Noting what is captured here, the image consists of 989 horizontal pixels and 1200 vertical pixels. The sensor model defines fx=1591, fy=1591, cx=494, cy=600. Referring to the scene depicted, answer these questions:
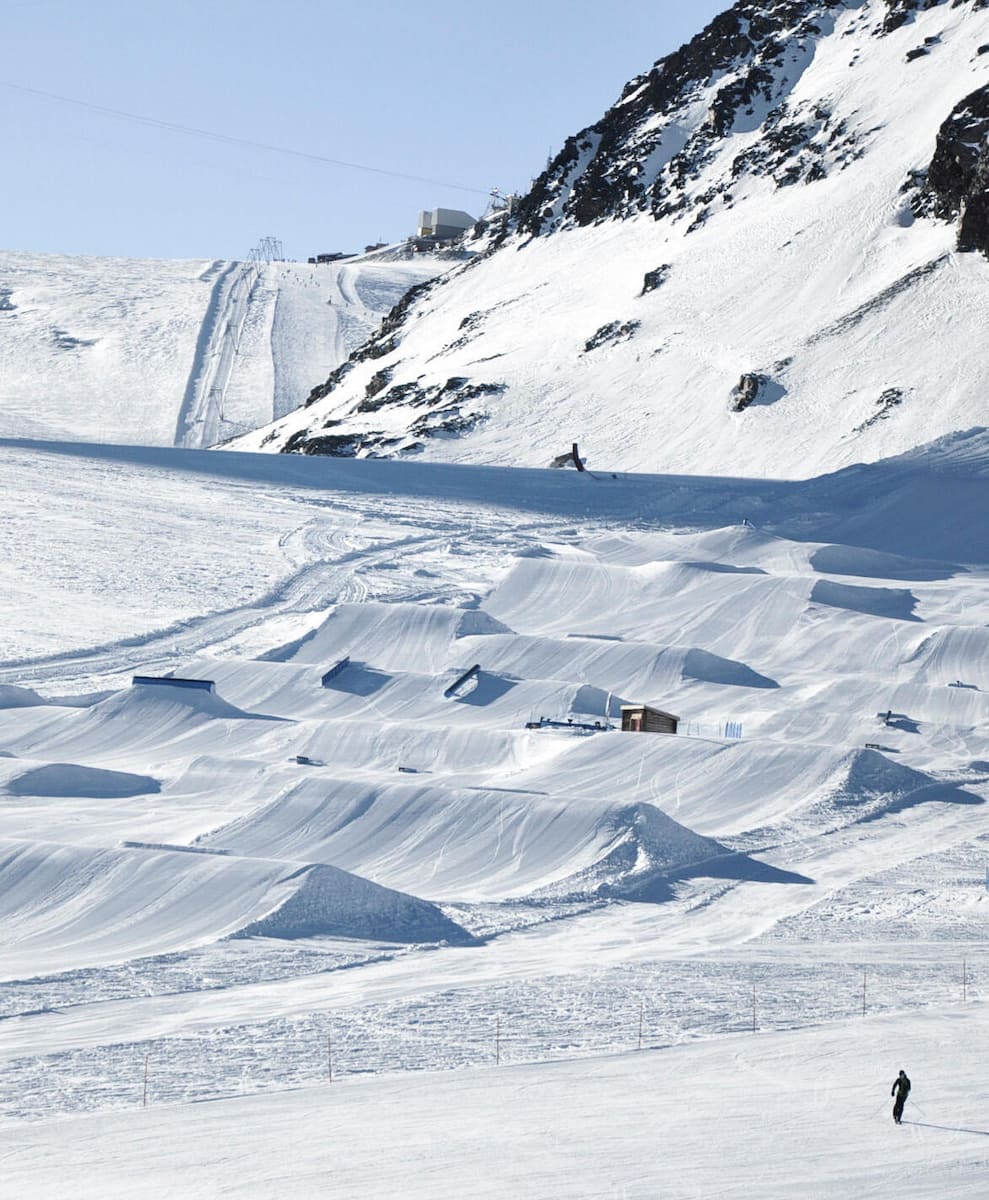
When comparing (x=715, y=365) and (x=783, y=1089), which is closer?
(x=783, y=1089)

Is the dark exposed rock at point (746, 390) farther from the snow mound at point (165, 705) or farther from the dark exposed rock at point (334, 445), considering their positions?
the snow mound at point (165, 705)

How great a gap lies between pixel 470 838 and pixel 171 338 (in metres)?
77.4

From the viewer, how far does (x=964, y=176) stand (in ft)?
220

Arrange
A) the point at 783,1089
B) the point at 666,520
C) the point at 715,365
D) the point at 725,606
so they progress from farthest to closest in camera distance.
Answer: the point at 715,365 < the point at 666,520 < the point at 725,606 < the point at 783,1089

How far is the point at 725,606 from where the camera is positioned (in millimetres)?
42094

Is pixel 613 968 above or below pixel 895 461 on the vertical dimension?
below

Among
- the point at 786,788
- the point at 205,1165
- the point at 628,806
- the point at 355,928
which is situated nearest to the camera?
the point at 205,1165

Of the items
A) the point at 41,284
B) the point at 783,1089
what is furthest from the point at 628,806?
the point at 41,284

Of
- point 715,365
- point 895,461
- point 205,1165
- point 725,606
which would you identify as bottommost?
point 205,1165

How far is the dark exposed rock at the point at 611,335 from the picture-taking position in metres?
73.4

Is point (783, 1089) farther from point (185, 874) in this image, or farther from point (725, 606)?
point (725, 606)

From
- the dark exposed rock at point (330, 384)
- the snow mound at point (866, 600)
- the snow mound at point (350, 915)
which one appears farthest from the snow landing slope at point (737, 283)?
the snow mound at point (350, 915)

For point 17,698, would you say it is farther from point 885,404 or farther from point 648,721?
point 885,404

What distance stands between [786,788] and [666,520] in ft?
80.7
